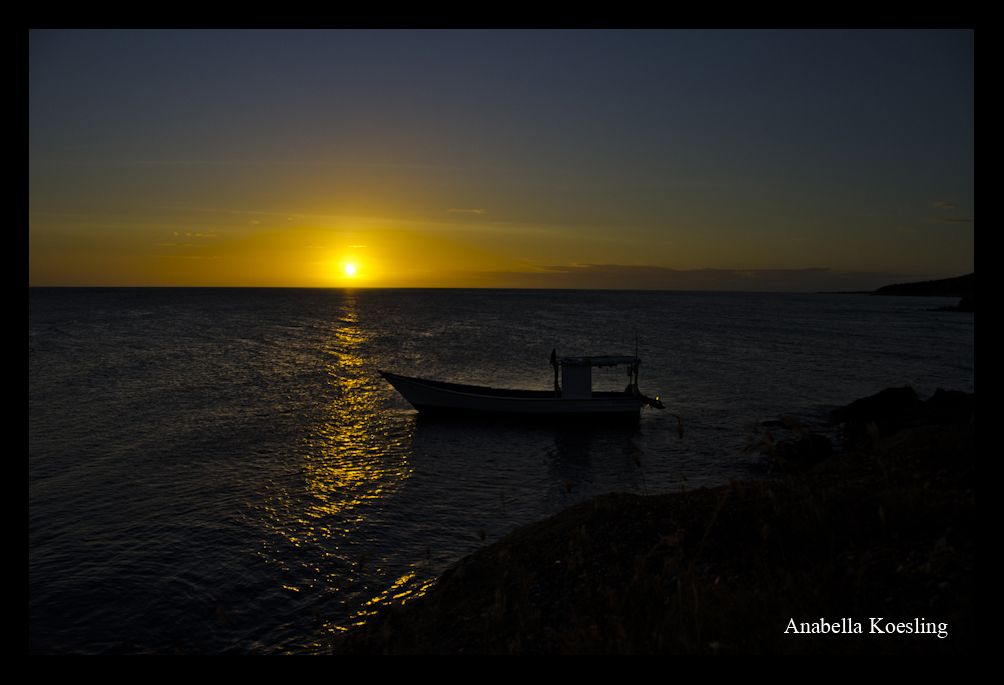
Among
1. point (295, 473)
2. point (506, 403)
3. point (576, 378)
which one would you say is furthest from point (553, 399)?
point (295, 473)

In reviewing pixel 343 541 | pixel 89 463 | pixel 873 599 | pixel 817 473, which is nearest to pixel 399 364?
pixel 89 463

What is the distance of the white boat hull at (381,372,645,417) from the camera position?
24.4 m

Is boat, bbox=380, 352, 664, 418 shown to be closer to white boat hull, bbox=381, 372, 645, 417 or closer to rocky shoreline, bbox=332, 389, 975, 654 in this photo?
white boat hull, bbox=381, 372, 645, 417

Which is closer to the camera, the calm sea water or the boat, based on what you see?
the calm sea water

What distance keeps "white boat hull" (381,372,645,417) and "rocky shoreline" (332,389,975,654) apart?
15.4 meters

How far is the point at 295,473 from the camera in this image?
16438mm

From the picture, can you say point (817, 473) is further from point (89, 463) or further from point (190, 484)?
point (89, 463)

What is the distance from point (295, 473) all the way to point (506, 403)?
10.4 meters

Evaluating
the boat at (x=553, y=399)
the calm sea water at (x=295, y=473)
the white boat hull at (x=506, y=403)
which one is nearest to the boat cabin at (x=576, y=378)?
the boat at (x=553, y=399)

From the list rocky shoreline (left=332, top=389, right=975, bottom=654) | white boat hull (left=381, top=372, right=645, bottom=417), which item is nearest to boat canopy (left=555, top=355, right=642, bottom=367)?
white boat hull (left=381, top=372, right=645, bottom=417)

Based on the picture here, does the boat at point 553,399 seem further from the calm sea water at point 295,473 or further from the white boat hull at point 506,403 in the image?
the calm sea water at point 295,473

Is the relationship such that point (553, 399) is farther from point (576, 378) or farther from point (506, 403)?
point (506, 403)

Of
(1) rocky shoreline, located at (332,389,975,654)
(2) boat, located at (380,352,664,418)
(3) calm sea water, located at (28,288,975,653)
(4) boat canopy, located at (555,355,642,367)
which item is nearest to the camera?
(1) rocky shoreline, located at (332,389,975,654)
